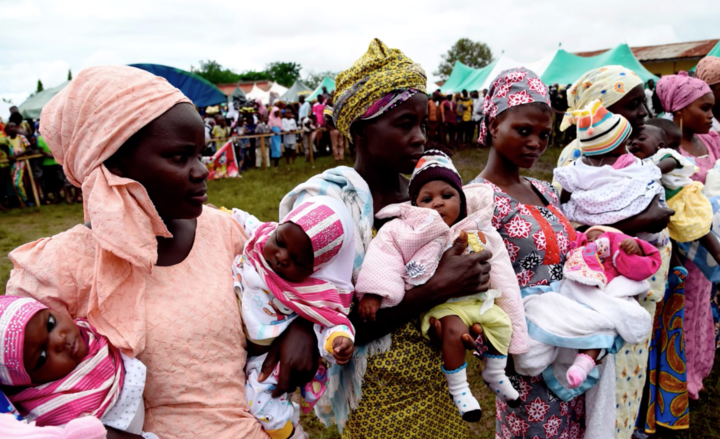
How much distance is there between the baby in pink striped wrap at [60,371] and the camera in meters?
1.13

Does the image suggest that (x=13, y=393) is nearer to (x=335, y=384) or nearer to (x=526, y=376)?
(x=335, y=384)

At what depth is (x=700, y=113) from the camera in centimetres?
345

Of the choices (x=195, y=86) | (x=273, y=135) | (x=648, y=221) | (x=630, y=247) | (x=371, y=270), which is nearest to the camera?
(x=371, y=270)

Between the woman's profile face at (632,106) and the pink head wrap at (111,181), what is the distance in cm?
267

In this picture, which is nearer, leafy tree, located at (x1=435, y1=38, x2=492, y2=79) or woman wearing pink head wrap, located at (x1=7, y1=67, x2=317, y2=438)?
woman wearing pink head wrap, located at (x1=7, y1=67, x2=317, y2=438)

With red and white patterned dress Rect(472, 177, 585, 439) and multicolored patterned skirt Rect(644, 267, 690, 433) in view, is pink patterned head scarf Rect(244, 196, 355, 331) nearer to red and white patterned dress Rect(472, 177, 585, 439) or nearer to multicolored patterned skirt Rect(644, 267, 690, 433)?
red and white patterned dress Rect(472, 177, 585, 439)

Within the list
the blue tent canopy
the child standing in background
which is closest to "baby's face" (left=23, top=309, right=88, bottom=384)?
the child standing in background

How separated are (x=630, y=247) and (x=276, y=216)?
21.7ft

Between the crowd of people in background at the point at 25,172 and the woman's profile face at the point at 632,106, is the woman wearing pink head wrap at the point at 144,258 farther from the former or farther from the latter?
the crowd of people in background at the point at 25,172

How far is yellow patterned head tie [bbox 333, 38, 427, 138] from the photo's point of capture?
1844 mm

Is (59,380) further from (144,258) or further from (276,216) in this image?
(276,216)

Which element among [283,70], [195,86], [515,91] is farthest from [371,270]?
[283,70]

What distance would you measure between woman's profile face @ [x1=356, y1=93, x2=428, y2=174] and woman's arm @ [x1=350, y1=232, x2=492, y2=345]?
0.46 metres

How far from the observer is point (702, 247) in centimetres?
309
